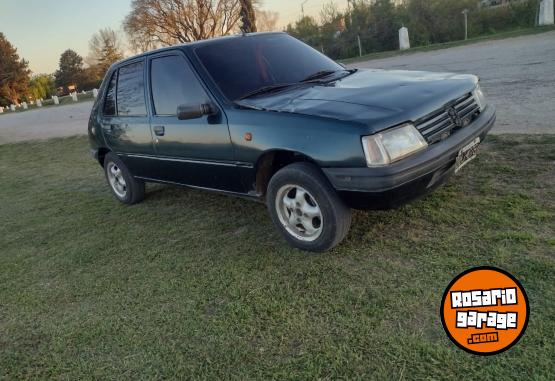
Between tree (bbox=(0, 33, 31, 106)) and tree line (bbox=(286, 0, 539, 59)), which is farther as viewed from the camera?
tree (bbox=(0, 33, 31, 106))

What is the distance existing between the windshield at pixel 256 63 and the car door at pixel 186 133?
0.19 m

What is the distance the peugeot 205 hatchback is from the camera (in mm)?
2826

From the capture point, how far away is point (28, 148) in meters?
12.4

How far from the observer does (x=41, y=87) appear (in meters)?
63.2

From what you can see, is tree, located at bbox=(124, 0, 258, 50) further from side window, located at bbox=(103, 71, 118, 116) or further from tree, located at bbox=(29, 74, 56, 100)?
side window, located at bbox=(103, 71, 118, 116)

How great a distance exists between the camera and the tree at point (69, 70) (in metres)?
65.7

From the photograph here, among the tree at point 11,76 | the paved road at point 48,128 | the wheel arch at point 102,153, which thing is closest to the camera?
the wheel arch at point 102,153

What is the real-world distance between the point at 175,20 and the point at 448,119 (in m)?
43.4

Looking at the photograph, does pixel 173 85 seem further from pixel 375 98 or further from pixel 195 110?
pixel 375 98

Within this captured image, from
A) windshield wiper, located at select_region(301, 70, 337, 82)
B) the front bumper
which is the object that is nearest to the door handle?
windshield wiper, located at select_region(301, 70, 337, 82)

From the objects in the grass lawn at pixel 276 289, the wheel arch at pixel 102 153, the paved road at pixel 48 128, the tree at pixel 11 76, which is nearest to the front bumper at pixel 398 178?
the grass lawn at pixel 276 289

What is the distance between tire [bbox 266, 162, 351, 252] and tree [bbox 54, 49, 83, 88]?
70.5 meters

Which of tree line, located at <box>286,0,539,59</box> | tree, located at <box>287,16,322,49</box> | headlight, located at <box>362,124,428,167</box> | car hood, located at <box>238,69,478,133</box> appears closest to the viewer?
headlight, located at <box>362,124,428,167</box>

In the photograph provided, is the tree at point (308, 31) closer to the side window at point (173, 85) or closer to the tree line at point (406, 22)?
the tree line at point (406, 22)
